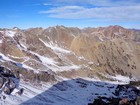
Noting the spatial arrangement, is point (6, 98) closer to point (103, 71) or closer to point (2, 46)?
point (2, 46)

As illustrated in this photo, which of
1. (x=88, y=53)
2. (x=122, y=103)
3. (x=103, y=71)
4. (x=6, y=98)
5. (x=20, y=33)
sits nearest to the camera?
(x=122, y=103)

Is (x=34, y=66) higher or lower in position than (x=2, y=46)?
lower

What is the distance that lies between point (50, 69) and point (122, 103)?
75947 mm

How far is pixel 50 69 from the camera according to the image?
148500 millimetres

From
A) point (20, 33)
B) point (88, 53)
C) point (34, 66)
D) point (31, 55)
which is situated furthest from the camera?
point (88, 53)

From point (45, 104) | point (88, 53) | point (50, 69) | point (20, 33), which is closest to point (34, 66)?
point (50, 69)

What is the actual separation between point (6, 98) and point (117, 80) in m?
91.0

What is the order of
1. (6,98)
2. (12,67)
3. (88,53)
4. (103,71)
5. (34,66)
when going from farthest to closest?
(88,53) → (103,71) → (34,66) → (12,67) → (6,98)

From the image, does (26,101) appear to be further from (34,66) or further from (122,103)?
(34,66)

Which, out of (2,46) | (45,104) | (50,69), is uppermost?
(2,46)

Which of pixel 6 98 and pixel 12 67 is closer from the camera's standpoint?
pixel 6 98

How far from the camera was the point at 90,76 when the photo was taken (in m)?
161

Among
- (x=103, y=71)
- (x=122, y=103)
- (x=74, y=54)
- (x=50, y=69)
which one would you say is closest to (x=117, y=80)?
(x=103, y=71)

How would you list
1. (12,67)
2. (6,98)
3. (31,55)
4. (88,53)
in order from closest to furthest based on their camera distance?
(6,98), (12,67), (31,55), (88,53)
